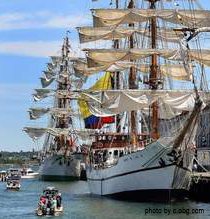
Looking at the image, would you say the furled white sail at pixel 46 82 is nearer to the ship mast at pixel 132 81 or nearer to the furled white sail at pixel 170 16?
the ship mast at pixel 132 81

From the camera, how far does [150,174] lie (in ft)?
178

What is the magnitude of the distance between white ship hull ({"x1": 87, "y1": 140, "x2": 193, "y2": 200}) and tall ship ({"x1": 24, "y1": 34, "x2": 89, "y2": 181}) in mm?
53231

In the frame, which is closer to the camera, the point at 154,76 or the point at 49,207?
the point at 49,207

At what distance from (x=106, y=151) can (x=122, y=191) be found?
990cm

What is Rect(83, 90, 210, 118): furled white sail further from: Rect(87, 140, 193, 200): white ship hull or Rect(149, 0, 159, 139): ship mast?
Rect(87, 140, 193, 200): white ship hull

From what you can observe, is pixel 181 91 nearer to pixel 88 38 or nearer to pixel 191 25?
pixel 191 25

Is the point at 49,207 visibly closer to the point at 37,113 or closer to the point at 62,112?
the point at 62,112

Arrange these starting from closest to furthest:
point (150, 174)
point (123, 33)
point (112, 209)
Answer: point (112, 209) < point (150, 174) < point (123, 33)

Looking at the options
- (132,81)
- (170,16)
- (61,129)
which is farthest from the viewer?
(61,129)

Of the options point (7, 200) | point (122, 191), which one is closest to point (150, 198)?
point (122, 191)

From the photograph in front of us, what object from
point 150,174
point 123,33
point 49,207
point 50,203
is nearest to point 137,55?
point 123,33

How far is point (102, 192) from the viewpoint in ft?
208

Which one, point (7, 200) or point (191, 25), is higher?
point (191, 25)

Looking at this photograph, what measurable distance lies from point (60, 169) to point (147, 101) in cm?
5792
